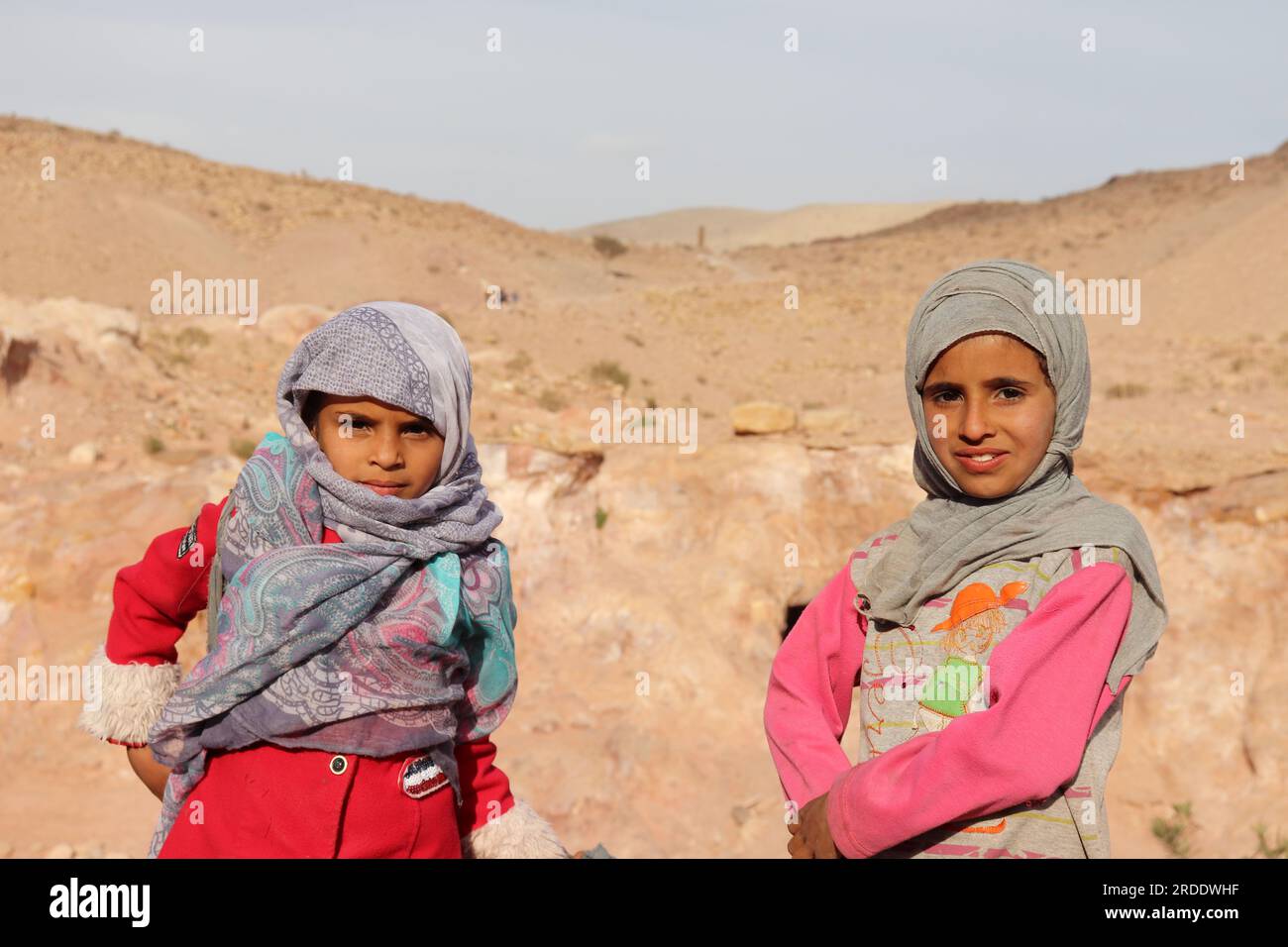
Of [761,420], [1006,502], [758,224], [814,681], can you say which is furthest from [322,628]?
[758,224]

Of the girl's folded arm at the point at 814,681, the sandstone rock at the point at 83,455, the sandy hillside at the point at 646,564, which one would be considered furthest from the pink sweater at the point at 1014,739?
the sandstone rock at the point at 83,455

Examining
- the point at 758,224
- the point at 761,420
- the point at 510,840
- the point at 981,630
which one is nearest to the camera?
the point at 981,630

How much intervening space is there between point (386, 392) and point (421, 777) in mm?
726

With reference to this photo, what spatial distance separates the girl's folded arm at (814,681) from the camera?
1.96 meters

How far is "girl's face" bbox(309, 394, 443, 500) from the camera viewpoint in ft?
6.57

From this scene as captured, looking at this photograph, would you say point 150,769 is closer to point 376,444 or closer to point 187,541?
point 187,541

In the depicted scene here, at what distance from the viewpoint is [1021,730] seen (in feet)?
5.34

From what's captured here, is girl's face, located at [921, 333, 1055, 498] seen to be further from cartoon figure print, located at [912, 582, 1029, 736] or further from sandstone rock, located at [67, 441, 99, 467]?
sandstone rock, located at [67, 441, 99, 467]

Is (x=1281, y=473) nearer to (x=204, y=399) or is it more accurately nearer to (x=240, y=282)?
(x=204, y=399)

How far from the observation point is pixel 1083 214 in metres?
40.3

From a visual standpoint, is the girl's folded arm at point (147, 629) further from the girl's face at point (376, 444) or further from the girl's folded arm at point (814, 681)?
the girl's folded arm at point (814, 681)

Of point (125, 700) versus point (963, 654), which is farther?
point (125, 700)
